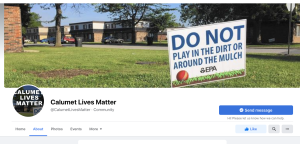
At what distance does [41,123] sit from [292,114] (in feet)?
7.04

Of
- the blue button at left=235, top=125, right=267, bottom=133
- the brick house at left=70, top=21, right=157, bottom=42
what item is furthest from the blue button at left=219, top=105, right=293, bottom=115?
the brick house at left=70, top=21, right=157, bottom=42

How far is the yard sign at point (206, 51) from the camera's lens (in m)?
2.08

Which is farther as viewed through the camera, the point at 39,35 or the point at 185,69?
the point at 39,35

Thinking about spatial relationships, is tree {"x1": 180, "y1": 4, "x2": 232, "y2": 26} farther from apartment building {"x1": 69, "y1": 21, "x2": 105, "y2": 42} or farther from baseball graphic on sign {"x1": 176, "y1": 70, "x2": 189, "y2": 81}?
apartment building {"x1": 69, "y1": 21, "x2": 105, "y2": 42}

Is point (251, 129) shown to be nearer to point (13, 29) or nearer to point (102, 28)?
point (102, 28)

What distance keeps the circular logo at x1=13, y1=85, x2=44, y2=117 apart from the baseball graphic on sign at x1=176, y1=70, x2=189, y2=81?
1200 millimetres

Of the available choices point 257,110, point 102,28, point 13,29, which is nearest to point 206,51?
point 257,110

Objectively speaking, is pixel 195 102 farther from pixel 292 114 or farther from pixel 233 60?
pixel 292 114

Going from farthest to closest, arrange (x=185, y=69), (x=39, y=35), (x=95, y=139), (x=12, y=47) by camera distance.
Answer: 1. (x=39, y=35)
2. (x=12, y=47)
3. (x=185, y=69)
4. (x=95, y=139)

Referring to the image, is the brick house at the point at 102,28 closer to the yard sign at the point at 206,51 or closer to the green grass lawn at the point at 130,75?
the green grass lawn at the point at 130,75

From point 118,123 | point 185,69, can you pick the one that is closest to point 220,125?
point 185,69

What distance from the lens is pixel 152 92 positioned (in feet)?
6.81

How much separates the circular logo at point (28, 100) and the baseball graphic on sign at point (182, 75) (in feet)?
3.94

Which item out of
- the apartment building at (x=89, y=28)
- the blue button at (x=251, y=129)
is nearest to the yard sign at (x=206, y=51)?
the blue button at (x=251, y=129)
